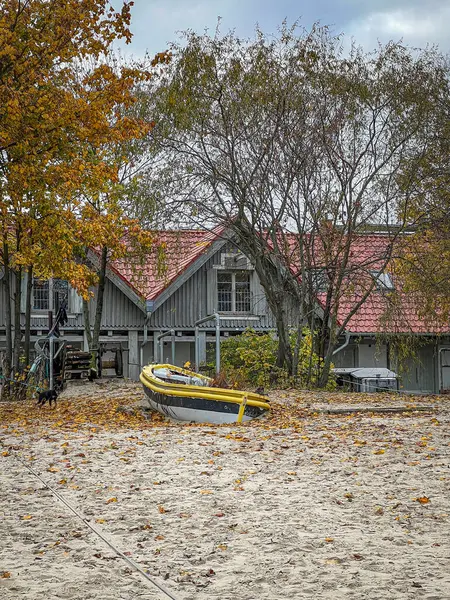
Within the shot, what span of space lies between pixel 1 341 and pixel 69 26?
699 inches

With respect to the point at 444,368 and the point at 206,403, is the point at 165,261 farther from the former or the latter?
the point at 444,368

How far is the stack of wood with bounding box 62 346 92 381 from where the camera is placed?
28.1 meters

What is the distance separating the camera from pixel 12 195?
1970 cm

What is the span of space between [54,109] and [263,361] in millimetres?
13572

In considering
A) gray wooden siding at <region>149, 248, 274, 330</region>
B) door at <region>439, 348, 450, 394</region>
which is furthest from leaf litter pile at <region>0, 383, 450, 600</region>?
door at <region>439, 348, 450, 394</region>

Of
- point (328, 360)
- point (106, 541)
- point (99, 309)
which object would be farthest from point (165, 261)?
point (106, 541)

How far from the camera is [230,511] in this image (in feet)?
30.1

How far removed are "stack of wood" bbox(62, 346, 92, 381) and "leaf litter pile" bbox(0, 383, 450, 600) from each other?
36.0ft

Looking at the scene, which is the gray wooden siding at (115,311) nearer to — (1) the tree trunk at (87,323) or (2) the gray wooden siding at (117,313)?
(2) the gray wooden siding at (117,313)

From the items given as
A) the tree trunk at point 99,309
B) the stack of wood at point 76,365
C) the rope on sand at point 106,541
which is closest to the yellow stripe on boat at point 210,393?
the rope on sand at point 106,541

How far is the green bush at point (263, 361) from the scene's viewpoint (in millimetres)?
28250

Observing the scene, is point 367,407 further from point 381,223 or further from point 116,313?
point 116,313

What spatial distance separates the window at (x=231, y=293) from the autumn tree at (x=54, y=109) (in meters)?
15.1

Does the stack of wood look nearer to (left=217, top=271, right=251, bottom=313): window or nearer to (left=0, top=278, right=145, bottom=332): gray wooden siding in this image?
(left=0, top=278, right=145, bottom=332): gray wooden siding
